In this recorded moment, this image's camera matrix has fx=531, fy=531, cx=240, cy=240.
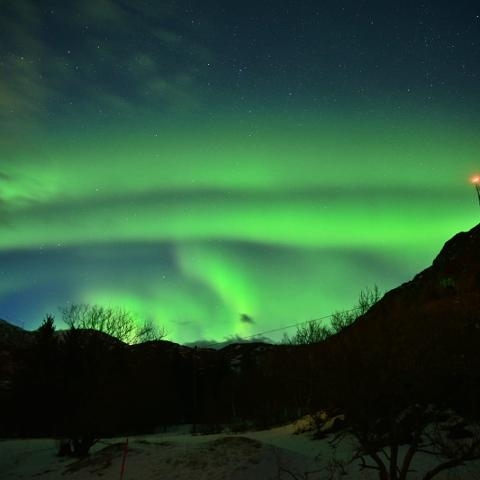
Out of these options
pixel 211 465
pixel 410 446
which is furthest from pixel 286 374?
pixel 410 446

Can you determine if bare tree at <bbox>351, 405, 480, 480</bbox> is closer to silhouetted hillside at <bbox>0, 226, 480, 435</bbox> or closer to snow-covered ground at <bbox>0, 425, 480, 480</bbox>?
silhouetted hillside at <bbox>0, 226, 480, 435</bbox>

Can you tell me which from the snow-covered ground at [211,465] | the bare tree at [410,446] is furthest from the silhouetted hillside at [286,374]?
the snow-covered ground at [211,465]

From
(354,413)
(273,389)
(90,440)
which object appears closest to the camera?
(354,413)

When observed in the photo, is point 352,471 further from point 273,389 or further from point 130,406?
point 273,389

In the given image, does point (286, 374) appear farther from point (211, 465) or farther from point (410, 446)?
point (410, 446)

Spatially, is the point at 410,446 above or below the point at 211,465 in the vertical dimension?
above

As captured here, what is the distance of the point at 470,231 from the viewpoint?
74.1 metres

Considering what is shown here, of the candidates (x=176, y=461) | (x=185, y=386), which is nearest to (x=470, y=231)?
(x=185, y=386)

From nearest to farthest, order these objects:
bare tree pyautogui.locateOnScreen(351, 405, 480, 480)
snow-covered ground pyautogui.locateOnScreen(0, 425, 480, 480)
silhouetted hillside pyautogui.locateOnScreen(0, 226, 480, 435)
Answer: bare tree pyautogui.locateOnScreen(351, 405, 480, 480), silhouetted hillside pyautogui.locateOnScreen(0, 226, 480, 435), snow-covered ground pyautogui.locateOnScreen(0, 425, 480, 480)

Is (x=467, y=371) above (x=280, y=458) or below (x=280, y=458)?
above

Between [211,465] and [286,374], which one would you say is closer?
[211,465]

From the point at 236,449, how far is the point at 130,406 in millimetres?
36067

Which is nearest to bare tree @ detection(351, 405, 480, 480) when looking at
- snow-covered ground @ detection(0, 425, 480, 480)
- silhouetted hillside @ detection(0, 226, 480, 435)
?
silhouetted hillside @ detection(0, 226, 480, 435)

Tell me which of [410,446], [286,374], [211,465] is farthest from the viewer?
[286,374]
